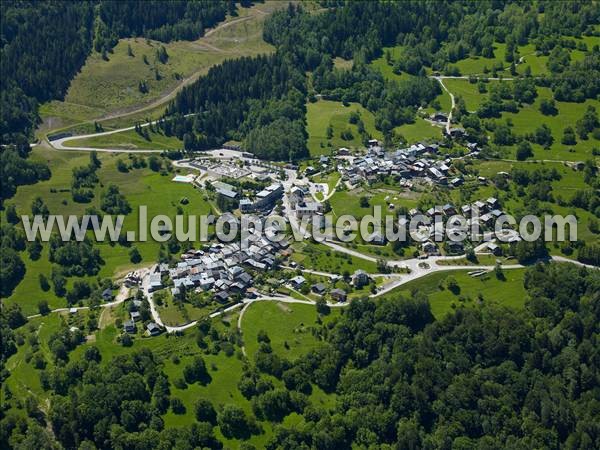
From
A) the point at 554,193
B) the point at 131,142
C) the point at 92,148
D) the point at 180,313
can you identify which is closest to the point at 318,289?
the point at 180,313

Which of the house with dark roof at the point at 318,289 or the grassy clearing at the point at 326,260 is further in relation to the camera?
the grassy clearing at the point at 326,260

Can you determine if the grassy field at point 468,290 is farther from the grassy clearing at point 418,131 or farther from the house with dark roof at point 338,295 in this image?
the grassy clearing at point 418,131

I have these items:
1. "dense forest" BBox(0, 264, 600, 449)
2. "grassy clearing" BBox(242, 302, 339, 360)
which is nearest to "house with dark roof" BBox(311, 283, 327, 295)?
"grassy clearing" BBox(242, 302, 339, 360)

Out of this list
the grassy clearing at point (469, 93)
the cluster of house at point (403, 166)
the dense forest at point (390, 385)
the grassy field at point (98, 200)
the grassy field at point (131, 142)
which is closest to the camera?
the dense forest at point (390, 385)

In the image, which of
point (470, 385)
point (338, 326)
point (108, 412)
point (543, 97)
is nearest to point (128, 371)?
point (108, 412)

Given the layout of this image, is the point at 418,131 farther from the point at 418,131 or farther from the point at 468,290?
the point at 468,290

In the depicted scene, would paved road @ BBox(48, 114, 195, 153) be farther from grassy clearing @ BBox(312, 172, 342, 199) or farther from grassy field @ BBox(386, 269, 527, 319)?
grassy field @ BBox(386, 269, 527, 319)

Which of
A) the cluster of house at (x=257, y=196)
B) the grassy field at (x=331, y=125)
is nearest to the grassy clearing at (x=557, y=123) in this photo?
the grassy field at (x=331, y=125)
